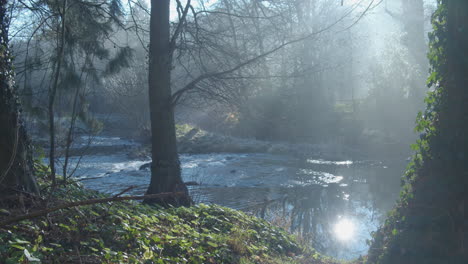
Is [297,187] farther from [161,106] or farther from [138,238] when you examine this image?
[138,238]

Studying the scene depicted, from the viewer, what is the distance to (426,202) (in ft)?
16.6

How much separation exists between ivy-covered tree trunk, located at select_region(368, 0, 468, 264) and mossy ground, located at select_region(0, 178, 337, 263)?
2176 millimetres

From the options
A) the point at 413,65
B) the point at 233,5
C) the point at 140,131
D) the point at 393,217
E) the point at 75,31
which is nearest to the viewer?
the point at 393,217

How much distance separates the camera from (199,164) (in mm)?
20469

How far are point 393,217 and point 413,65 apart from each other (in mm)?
22548

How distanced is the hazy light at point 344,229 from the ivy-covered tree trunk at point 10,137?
7.57 meters

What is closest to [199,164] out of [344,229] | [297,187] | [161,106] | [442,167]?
[297,187]

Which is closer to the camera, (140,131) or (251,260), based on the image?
(251,260)

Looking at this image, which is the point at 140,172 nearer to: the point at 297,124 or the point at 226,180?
the point at 226,180

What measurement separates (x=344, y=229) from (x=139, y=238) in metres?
7.52

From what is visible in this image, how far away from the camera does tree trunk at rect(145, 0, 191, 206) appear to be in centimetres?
872

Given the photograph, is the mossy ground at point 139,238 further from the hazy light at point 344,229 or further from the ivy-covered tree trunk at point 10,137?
the hazy light at point 344,229

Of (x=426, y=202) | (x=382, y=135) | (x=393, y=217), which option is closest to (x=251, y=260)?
(x=393, y=217)

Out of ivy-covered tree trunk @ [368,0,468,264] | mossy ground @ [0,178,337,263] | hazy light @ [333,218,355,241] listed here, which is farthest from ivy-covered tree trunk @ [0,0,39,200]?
hazy light @ [333,218,355,241]
